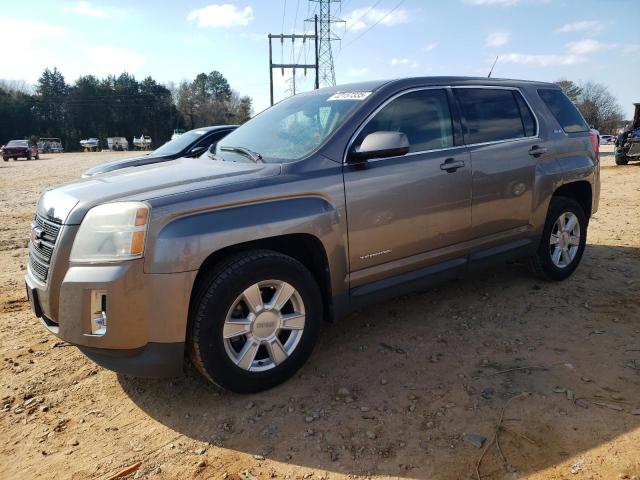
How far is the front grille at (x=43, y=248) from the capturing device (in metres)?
2.71

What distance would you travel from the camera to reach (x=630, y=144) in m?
16.5

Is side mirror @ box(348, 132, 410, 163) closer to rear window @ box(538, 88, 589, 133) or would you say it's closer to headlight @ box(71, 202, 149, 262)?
headlight @ box(71, 202, 149, 262)

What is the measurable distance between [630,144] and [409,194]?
55.3ft

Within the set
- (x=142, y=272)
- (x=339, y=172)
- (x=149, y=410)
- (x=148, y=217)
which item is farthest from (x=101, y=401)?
(x=339, y=172)

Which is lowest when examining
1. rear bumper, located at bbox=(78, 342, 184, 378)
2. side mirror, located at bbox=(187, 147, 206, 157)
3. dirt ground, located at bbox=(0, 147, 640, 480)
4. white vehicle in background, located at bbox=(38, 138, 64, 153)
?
dirt ground, located at bbox=(0, 147, 640, 480)

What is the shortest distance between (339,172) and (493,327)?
71.1 inches

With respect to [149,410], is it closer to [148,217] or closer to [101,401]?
[101,401]

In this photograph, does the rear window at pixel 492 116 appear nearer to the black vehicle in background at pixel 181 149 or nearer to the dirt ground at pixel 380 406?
the dirt ground at pixel 380 406

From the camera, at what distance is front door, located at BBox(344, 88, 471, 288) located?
317 cm

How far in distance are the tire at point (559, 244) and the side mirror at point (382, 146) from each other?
7.16 ft

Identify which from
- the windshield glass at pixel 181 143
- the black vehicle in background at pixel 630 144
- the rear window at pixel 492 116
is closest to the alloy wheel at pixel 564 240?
the rear window at pixel 492 116

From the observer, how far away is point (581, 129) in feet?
15.5

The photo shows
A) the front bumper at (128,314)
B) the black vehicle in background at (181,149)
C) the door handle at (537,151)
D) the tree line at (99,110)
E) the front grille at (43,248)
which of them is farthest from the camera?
the tree line at (99,110)

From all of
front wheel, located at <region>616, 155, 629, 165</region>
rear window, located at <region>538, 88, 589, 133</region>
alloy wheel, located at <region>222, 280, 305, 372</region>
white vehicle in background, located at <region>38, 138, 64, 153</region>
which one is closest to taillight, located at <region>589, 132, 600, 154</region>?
rear window, located at <region>538, 88, 589, 133</region>
